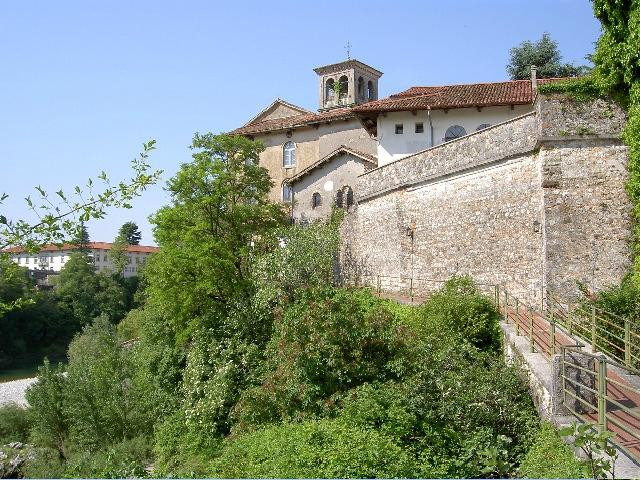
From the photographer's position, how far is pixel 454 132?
28.2m

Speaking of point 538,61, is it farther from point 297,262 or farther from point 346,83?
point 297,262

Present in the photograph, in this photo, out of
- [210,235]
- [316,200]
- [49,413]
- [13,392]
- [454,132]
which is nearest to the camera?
[210,235]

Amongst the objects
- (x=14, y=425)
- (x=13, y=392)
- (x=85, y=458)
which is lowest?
(x=13, y=392)

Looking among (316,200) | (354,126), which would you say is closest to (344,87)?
(354,126)

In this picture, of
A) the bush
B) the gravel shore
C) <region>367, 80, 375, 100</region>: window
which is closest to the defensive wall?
the bush

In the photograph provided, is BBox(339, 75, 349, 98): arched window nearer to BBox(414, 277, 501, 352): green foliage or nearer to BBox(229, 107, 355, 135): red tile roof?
BBox(229, 107, 355, 135): red tile roof

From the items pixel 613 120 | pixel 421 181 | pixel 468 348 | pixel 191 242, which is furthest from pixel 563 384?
pixel 191 242

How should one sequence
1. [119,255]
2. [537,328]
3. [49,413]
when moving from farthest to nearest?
[119,255], [49,413], [537,328]

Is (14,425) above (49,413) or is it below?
below

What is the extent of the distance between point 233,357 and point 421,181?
9562mm

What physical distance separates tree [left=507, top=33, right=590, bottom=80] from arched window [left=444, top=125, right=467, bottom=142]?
63.2 feet

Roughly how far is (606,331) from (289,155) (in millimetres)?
31030

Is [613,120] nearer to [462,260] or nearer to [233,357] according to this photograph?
[462,260]

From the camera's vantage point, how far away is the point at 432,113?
2834 cm
